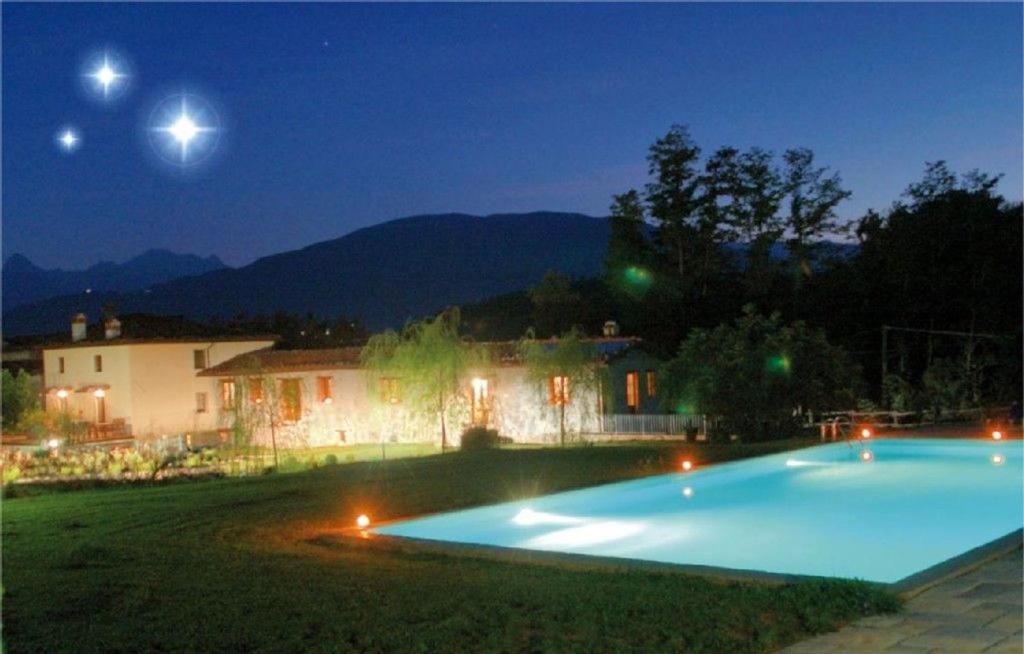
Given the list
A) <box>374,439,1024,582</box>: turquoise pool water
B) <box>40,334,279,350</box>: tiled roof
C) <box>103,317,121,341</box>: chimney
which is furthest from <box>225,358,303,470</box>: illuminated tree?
<box>103,317,121,341</box>: chimney

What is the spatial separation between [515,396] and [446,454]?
21.5 feet

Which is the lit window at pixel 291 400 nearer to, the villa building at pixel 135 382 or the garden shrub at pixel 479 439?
the villa building at pixel 135 382

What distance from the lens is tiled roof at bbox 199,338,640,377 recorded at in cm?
2678

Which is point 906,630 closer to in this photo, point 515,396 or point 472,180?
point 515,396

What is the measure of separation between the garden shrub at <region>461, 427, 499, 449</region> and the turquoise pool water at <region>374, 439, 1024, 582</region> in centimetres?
655

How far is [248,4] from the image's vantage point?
13.6 metres

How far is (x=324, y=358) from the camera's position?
96.2 feet

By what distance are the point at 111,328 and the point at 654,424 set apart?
19319 millimetres

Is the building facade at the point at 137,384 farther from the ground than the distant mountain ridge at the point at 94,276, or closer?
closer

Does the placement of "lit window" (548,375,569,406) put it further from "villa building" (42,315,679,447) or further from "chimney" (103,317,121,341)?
"chimney" (103,317,121,341)

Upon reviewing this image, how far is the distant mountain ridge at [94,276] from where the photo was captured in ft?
291

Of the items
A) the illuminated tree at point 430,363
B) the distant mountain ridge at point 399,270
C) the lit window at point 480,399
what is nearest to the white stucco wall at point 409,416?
the lit window at point 480,399

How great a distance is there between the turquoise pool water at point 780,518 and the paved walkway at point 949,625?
3154mm

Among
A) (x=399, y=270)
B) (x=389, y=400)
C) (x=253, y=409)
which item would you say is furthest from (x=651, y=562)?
(x=399, y=270)
